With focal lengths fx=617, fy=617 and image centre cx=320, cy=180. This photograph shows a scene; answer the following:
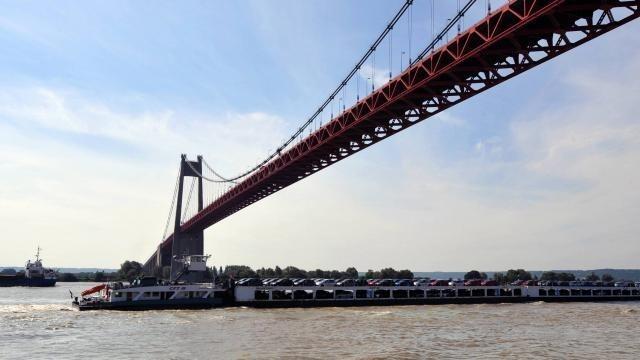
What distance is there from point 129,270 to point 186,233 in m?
64.1

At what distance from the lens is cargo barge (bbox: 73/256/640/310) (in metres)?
50.6

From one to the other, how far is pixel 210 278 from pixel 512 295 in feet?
105

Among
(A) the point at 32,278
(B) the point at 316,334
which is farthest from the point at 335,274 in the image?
(B) the point at 316,334

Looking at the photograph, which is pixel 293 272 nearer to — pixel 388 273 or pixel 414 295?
pixel 388 273

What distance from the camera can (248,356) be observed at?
95.2 feet

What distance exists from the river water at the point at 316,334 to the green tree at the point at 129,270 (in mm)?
98296

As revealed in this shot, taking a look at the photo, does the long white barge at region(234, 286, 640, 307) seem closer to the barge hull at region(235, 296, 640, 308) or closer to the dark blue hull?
the barge hull at region(235, 296, 640, 308)

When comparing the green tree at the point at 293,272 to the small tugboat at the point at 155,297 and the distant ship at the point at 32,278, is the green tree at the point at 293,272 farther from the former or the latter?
the small tugboat at the point at 155,297

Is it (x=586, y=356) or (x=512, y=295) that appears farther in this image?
(x=512, y=295)

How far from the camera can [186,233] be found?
104m

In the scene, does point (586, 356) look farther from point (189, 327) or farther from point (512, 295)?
point (512, 295)

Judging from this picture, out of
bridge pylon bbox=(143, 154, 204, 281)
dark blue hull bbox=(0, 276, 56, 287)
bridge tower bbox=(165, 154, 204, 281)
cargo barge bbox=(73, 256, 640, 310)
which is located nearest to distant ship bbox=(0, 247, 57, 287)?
dark blue hull bbox=(0, 276, 56, 287)

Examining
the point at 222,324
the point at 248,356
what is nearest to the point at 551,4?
the point at 248,356

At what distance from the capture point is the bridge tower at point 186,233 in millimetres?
93062
